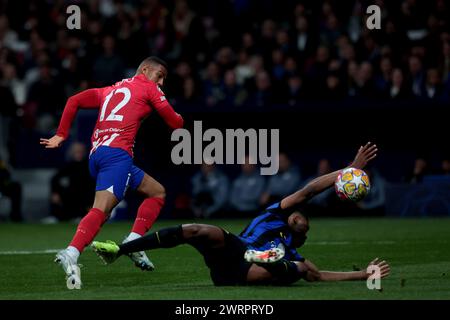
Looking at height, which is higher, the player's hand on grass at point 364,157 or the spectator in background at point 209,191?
the player's hand on grass at point 364,157

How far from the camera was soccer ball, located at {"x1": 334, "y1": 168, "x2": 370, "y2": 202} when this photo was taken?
9.98m

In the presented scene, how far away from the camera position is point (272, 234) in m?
10.1

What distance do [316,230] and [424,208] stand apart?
3.40 metres

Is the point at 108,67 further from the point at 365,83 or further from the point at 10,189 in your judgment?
the point at 365,83

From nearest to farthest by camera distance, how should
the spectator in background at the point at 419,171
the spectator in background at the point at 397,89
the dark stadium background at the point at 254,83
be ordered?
the spectator in background at the point at 397,89 → the spectator in background at the point at 419,171 → the dark stadium background at the point at 254,83

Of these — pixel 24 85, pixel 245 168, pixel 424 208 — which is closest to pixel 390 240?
pixel 424 208

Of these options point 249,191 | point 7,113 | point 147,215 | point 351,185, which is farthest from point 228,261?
point 7,113

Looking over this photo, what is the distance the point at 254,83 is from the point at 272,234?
12587 millimetres

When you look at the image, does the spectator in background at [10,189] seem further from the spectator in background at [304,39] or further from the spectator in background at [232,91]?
the spectator in background at [304,39]

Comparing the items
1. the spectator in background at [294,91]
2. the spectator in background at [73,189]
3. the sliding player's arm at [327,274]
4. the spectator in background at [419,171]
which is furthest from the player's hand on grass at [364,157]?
the spectator in background at [73,189]

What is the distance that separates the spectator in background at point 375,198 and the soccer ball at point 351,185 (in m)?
11.4

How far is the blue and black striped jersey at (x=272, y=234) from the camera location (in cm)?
1002

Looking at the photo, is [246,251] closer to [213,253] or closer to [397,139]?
[213,253]

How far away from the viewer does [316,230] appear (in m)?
18.4
